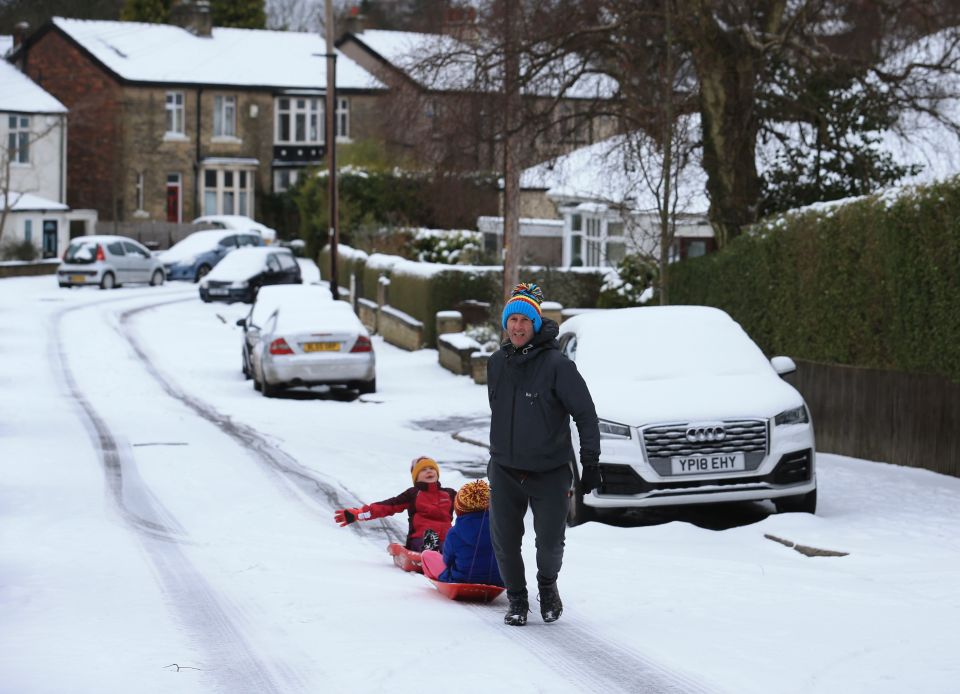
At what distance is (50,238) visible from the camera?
59.7m

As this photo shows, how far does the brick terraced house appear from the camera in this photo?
64.4m

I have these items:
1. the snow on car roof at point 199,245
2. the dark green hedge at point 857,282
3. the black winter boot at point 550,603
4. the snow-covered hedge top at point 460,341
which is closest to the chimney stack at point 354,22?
the snow on car roof at point 199,245

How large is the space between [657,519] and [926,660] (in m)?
5.43

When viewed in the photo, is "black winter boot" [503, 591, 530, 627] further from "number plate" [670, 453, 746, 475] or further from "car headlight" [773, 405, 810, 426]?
"car headlight" [773, 405, 810, 426]

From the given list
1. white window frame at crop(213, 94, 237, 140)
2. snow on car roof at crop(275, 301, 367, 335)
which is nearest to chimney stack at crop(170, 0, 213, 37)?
white window frame at crop(213, 94, 237, 140)

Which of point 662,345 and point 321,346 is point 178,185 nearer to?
point 321,346

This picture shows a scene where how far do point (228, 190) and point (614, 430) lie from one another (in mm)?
57874

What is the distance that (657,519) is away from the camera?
1246 cm

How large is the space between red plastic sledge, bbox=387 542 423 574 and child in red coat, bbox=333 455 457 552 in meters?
0.06

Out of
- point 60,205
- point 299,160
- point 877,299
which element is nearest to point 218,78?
point 299,160

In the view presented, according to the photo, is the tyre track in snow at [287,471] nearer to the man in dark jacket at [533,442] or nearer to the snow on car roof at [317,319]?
the snow on car roof at [317,319]

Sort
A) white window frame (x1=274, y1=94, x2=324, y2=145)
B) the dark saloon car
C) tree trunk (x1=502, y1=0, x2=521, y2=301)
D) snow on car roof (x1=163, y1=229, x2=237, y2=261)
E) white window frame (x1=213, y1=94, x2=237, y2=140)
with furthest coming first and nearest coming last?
1. white window frame (x1=274, y1=94, x2=324, y2=145)
2. white window frame (x1=213, y1=94, x2=237, y2=140)
3. snow on car roof (x1=163, y1=229, x2=237, y2=261)
4. the dark saloon car
5. tree trunk (x1=502, y1=0, x2=521, y2=301)

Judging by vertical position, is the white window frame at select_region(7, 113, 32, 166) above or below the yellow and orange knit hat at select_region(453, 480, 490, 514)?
above

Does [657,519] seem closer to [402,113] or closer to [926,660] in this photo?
[926,660]
